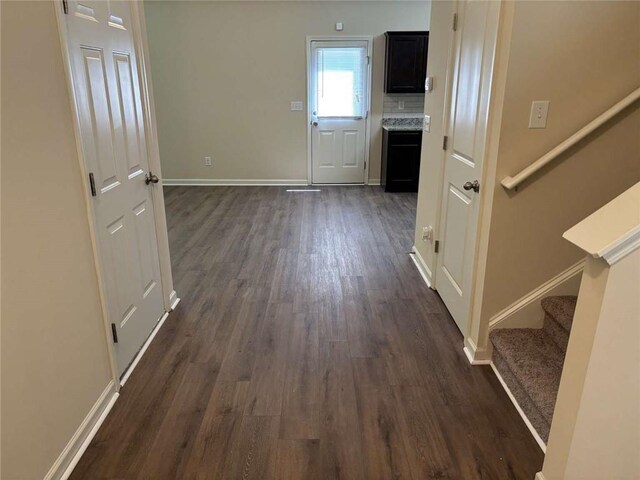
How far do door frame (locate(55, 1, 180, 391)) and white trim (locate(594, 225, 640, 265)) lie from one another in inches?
74.8

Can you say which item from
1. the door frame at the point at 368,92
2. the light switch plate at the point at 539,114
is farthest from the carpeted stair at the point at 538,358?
the door frame at the point at 368,92

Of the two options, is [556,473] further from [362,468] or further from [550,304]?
[550,304]

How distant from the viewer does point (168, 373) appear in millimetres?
2404

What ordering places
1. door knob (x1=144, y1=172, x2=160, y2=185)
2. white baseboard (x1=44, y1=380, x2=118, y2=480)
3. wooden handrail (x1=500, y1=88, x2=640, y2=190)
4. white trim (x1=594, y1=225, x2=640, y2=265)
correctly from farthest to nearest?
door knob (x1=144, y1=172, x2=160, y2=185) < wooden handrail (x1=500, y1=88, x2=640, y2=190) < white baseboard (x1=44, y1=380, x2=118, y2=480) < white trim (x1=594, y1=225, x2=640, y2=265)

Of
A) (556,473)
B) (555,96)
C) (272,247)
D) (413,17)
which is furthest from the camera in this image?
(413,17)

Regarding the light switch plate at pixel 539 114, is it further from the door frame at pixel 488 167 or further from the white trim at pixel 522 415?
the white trim at pixel 522 415

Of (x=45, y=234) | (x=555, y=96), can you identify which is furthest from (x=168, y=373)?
(x=555, y=96)

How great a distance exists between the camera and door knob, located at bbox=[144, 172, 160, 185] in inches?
105

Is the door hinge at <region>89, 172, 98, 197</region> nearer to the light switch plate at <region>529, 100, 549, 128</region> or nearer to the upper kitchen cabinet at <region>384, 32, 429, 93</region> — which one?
the light switch plate at <region>529, 100, 549, 128</region>

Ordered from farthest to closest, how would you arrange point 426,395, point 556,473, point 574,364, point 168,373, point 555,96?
point 168,373, point 426,395, point 555,96, point 556,473, point 574,364

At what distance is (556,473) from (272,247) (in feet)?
10.1

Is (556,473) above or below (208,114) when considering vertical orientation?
below

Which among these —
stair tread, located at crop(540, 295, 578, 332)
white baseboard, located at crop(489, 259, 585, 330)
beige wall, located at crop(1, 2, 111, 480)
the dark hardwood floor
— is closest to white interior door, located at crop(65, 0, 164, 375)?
beige wall, located at crop(1, 2, 111, 480)

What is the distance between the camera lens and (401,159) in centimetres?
624
